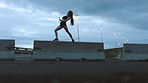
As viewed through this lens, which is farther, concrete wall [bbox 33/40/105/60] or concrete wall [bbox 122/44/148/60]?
concrete wall [bbox 122/44/148/60]

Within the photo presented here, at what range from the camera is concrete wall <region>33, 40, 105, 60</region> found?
890 inches

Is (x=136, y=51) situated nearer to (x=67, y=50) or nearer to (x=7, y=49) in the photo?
(x=67, y=50)

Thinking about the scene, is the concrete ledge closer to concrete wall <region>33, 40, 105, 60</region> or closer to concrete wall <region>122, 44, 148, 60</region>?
concrete wall <region>33, 40, 105, 60</region>

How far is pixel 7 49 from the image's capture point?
24.0 metres

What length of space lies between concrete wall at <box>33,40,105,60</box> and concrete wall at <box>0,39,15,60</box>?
2.24m

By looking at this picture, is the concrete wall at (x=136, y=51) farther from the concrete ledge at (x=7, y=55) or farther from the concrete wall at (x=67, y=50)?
the concrete ledge at (x=7, y=55)

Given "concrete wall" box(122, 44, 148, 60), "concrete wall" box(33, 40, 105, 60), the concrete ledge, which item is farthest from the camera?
"concrete wall" box(122, 44, 148, 60)

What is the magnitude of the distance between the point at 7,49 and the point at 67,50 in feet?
15.4

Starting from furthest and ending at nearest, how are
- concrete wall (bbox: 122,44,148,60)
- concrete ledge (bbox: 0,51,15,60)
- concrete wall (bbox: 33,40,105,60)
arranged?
concrete wall (bbox: 122,44,148,60)
concrete ledge (bbox: 0,51,15,60)
concrete wall (bbox: 33,40,105,60)

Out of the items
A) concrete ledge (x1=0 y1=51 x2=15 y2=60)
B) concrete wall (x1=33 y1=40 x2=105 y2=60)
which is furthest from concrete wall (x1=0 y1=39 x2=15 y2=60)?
concrete wall (x1=33 y1=40 x2=105 y2=60)

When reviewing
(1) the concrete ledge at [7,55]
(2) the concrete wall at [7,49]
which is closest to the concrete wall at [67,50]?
(1) the concrete ledge at [7,55]

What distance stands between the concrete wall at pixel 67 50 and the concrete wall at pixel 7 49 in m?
2.24

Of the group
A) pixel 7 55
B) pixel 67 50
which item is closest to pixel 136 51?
pixel 67 50

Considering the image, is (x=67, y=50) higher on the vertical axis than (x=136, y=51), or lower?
higher
